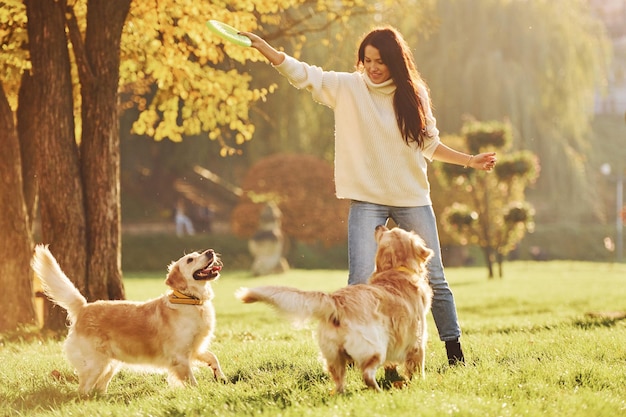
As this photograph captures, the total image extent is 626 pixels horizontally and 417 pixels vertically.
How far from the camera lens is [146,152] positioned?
2936 centimetres

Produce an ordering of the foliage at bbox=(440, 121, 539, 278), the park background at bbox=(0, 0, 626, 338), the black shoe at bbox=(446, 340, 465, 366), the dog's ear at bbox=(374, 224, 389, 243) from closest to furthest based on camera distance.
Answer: the dog's ear at bbox=(374, 224, 389, 243), the black shoe at bbox=(446, 340, 465, 366), the park background at bbox=(0, 0, 626, 338), the foliage at bbox=(440, 121, 539, 278)

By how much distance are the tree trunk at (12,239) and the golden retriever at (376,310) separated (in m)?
5.84

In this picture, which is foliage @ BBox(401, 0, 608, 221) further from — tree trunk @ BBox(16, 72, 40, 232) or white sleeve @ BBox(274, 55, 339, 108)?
white sleeve @ BBox(274, 55, 339, 108)

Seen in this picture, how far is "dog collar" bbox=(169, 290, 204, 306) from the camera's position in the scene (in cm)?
A: 534

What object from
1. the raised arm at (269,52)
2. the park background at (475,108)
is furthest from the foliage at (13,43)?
the park background at (475,108)

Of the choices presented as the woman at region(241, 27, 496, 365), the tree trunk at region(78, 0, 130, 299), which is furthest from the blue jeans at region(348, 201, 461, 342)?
the tree trunk at region(78, 0, 130, 299)

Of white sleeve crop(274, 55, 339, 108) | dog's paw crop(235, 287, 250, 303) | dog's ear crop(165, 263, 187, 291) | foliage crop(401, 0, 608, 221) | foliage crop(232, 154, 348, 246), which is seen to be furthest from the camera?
foliage crop(401, 0, 608, 221)

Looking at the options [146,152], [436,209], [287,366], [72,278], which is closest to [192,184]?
[146,152]

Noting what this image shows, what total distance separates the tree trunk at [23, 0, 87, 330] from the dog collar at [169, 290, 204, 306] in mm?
3339

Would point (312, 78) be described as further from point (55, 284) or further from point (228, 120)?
point (228, 120)

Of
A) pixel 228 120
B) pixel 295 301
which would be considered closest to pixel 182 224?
pixel 228 120

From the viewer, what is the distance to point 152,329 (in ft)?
17.5

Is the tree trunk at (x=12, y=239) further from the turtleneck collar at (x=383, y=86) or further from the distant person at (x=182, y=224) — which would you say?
the distant person at (x=182, y=224)

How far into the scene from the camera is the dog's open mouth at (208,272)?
17.3 feet
